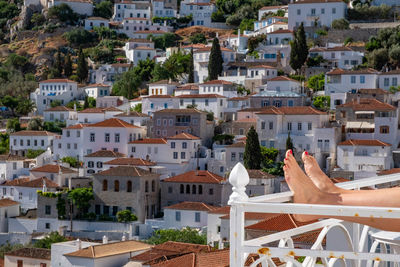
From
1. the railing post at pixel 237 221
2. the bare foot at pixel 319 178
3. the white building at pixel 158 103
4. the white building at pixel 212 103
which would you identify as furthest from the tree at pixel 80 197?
the railing post at pixel 237 221

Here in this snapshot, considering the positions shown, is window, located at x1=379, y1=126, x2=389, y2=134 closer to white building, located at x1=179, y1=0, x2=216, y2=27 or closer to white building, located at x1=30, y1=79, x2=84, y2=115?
white building, located at x1=30, y1=79, x2=84, y2=115

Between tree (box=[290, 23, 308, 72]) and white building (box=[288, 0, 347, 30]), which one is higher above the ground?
white building (box=[288, 0, 347, 30])

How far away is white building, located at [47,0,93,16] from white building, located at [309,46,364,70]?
118 feet

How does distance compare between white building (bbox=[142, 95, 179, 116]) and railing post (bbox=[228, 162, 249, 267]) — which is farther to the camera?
white building (bbox=[142, 95, 179, 116])

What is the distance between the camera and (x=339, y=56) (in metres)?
61.0

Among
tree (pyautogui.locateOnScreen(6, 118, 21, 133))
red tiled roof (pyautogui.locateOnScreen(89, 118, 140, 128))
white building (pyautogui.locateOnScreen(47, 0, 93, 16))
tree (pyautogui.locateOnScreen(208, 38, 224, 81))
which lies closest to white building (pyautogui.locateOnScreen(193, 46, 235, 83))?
A: tree (pyautogui.locateOnScreen(208, 38, 224, 81))

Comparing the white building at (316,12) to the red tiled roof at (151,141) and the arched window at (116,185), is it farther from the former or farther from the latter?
the arched window at (116,185)

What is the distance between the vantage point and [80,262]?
34.5 m

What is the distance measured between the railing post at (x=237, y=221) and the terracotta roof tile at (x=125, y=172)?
40.6m

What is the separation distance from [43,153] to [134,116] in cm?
650

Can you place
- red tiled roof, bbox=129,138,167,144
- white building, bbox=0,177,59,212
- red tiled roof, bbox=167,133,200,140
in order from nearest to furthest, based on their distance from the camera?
white building, bbox=0,177,59,212
red tiled roof, bbox=167,133,200,140
red tiled roof, bbox=129,138,167,144

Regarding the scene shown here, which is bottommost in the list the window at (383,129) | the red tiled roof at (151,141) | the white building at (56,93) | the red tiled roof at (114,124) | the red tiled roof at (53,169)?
the red tiled roof at (53,169)

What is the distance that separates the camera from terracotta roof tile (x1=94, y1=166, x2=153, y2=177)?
149ft

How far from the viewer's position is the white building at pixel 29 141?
57.8 meters
